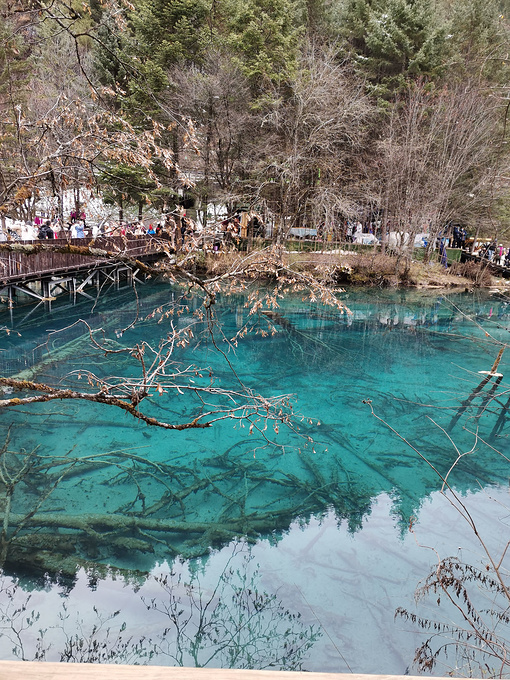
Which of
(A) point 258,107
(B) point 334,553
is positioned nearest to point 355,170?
(A) point 258,107

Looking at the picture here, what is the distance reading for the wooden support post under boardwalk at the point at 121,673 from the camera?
3.41 feet

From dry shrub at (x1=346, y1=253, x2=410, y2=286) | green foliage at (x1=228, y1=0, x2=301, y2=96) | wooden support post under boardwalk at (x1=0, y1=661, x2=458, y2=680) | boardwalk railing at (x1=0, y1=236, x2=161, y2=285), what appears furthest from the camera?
green foliage at (x1=228, y1=0, x2=301, y2=96)

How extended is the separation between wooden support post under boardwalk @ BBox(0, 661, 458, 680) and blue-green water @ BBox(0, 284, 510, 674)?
6.08ft

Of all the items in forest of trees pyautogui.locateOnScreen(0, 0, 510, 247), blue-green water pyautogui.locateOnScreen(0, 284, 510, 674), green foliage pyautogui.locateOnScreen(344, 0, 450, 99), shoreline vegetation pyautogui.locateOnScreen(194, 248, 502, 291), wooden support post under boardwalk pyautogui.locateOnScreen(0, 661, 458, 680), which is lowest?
blue-green water pyautogui.locateOnScreen(0, 284, 510, 674)

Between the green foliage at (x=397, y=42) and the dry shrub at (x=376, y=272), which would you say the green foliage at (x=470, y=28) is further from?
the dry shrub at (x=376, y=272)

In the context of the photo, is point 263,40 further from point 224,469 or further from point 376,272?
point 224,469

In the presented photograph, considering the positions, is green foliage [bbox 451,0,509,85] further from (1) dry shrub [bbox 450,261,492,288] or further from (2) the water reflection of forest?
(2) the water reflection of forest

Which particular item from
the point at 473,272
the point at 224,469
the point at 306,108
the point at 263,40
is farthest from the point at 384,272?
the point at 224,469

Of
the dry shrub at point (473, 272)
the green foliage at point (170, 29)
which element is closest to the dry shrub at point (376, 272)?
the dry shrub at point (473, 272)

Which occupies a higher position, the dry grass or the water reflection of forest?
the dry grass

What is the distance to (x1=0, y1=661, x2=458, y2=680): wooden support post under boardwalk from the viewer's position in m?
1.04

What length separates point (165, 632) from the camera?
4730 mm

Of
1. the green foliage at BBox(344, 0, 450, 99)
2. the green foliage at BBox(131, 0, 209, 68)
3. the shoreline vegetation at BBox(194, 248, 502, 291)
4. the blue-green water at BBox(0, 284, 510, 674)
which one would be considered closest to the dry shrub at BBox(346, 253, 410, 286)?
the shoreline vegetation at BBox(194, 248, 502, 291)

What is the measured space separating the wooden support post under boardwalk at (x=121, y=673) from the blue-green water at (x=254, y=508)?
1.85 metres
